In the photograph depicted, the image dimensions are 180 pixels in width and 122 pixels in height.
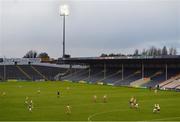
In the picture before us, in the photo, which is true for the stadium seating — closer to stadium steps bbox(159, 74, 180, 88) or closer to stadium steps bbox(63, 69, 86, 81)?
stadium steps bbox(63, 69, 86, 81)

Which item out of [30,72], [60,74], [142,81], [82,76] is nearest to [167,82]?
[142,81]

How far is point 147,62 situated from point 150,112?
188ft

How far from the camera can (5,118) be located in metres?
41.8

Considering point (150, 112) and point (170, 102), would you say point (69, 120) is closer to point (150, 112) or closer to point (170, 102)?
point (150, 112)

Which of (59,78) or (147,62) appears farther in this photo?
(59,78)

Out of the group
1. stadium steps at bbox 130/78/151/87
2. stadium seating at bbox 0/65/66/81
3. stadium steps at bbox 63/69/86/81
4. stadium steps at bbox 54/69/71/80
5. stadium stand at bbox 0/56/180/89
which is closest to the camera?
stadium stand at bbox 0/56/180/89

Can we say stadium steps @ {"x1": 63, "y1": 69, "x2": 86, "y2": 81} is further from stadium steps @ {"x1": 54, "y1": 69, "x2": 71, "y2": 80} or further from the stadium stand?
stadium steps @ {"x1": 54, "y1": 69, "x2": 71, "y2": 80}

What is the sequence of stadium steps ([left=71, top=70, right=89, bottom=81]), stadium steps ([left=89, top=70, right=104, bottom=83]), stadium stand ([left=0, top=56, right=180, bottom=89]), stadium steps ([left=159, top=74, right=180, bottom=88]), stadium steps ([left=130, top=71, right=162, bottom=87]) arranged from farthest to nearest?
stadium steps ([left=71, top=70, right=89, bottom=81])
stadium steps ([left=89, top=70, right=104, bottom=83])
stadium steps ([left=130, top=71, right=162, bottom=87])
stadium stand ([left=0, top=56, right=180, bottom=89])
stadium steps ([left=159, top=74, right=180, bottom=88])

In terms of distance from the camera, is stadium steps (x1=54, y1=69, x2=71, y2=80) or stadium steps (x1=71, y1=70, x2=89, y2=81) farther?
stadium steps (x1=54, y1=69, x2=71, y2=80)

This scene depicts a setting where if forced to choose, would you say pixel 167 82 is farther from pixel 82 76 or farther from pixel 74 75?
pixel 74 75

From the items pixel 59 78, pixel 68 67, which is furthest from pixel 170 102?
pixel 68 67

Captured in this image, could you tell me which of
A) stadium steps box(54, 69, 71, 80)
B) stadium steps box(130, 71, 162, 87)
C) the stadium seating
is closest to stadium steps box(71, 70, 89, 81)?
stadium steps box(54, 69, 71, 80)

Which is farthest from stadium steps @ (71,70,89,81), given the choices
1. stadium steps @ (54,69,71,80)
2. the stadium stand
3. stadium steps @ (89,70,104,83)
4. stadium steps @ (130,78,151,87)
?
stadium steps @ (130,78,151,87)

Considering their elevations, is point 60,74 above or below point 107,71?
below
